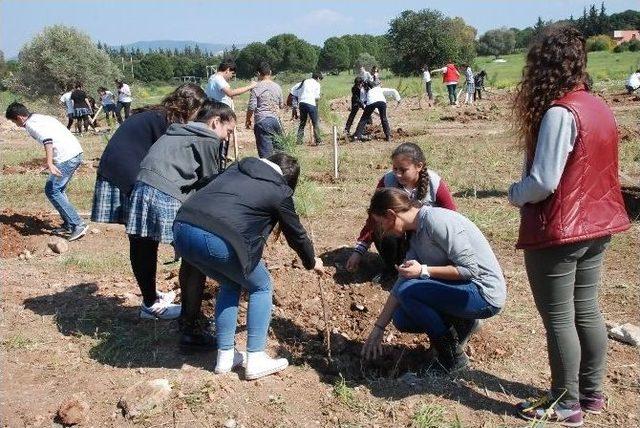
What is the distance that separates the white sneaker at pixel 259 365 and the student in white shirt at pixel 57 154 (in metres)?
3.56

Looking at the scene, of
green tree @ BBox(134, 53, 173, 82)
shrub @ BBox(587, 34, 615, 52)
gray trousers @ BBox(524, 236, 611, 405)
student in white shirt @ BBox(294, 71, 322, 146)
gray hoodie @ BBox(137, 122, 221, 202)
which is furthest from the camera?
green tree @ BBox(134, 53, 173, 82)

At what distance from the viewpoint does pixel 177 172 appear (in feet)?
11.2

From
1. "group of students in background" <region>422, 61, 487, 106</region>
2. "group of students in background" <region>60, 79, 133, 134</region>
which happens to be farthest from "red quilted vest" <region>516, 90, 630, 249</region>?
"group of students in background" <region>422, 61, 487, 106</region>

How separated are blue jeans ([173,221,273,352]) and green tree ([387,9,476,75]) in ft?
152

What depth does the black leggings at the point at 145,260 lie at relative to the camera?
12.1 feet

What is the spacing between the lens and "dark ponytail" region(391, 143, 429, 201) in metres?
3.67

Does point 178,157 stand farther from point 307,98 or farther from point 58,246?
point 307,98

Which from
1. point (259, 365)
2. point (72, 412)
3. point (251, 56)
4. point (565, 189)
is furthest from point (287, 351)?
point (251, 56)

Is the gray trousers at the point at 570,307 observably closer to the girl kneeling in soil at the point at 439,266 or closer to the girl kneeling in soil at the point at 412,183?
the girl kneeling in soil at the point at 439,266

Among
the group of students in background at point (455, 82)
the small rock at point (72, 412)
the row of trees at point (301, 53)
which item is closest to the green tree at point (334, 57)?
the row of trees at point (301, 53)

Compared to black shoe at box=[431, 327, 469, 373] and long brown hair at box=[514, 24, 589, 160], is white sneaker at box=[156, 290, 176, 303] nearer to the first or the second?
black shoe at box=[431, 327, 469, 373]

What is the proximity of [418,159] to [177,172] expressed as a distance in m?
1.42

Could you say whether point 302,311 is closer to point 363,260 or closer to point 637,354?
point 363,260

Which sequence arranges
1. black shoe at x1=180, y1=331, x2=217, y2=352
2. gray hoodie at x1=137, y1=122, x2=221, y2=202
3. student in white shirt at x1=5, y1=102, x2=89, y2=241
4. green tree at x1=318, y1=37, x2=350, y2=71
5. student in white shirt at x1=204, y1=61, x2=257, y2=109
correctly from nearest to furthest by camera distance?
gray hoodie at x1=137, y1=122, x2=221, y2=202, black shoe at x1=180, y1=331, x2=217, y2=352, student in white shirt at x1=5, y1=102, x2=89, y2=241, student in white shirt at x1=204, y1=61, x2=257, y2=109, green tree at x1=318, y1=37, x2=350, y2=71
